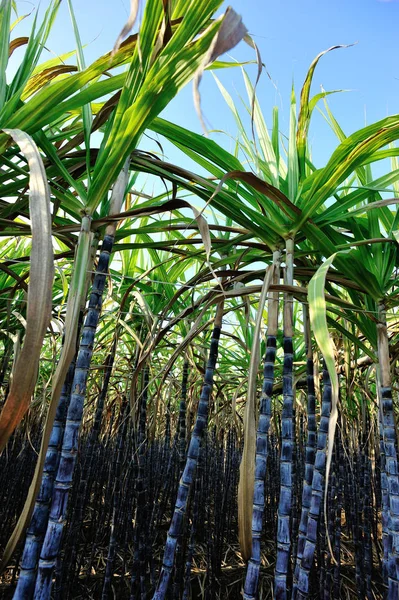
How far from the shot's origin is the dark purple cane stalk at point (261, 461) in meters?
0.79

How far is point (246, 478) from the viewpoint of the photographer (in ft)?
2.17

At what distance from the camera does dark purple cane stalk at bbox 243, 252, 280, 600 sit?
2.59 ft

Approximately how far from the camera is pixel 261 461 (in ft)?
2.84

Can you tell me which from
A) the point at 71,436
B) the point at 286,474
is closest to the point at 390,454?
the point at 286,474

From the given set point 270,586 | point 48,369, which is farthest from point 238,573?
point 48,369

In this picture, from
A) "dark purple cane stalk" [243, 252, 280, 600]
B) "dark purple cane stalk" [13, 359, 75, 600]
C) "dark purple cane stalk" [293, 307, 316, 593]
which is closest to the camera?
"dark purple cane stalk" [13, 359, 75, 600]

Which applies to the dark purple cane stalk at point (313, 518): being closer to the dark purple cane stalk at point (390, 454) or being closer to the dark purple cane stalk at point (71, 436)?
the dark purple cane stalk at point (390, 454)

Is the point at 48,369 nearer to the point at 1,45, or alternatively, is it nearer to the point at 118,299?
the point at 118,299

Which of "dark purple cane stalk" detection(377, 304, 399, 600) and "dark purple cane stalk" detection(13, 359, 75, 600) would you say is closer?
"dark purple cane stalk" detection(13, 359, 75, 600)

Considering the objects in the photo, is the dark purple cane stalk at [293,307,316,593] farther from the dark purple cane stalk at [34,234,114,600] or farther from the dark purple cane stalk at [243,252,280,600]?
the dark purple cane stalk at [34,234,114,600]

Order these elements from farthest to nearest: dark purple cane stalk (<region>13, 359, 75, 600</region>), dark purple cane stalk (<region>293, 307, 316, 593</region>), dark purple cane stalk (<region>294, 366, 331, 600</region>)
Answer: dark purple cane stalk (<region>293, 307, 316, 593</region>)
dark purple cane stalk (<region>294, 366, 331, 600</region>)
dark purple cane stalk (<region>13, 359, 75, 600</region>)

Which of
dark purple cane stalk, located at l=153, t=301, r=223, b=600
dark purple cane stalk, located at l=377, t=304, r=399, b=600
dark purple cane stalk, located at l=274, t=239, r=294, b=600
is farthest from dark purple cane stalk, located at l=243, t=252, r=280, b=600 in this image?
dark purple cane stalk, located at l=377, t=304, r=399, b=600

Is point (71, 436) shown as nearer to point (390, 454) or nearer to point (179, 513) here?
point (179, 513)

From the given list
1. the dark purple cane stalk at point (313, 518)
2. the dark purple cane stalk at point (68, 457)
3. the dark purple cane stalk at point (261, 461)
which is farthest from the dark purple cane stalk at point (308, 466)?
the dark purple cane stalk at point (68, 457)
